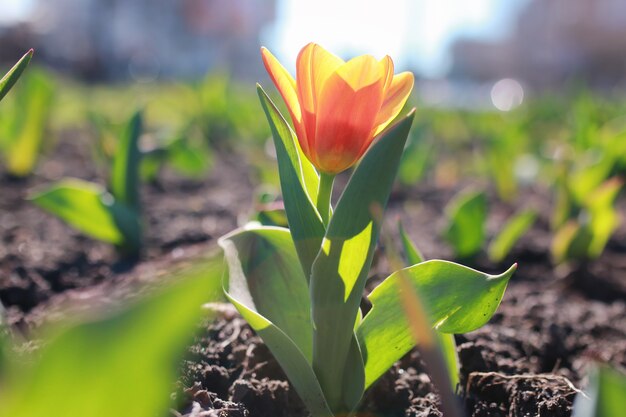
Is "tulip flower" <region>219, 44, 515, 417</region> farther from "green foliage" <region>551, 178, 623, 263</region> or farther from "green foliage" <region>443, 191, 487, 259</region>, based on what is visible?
"green foliage" <region>551, 178, 623, 263</region>

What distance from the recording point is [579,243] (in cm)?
222

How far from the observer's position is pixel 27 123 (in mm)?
2775

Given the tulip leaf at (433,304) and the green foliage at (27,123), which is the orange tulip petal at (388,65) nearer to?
the tulip leaf at (433,304)

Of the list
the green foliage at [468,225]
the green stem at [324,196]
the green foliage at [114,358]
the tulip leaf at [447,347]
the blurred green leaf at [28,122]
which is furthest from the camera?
the blurred green leaf at [28,122]

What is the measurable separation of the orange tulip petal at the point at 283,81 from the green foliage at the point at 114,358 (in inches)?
16.6

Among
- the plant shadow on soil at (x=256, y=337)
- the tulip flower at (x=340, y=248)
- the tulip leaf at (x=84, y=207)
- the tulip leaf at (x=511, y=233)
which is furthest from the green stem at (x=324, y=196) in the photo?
the tulip leaf at (x=511, y=233)

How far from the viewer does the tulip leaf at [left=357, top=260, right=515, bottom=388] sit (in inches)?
33.0

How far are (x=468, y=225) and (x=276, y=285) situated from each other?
1201mm

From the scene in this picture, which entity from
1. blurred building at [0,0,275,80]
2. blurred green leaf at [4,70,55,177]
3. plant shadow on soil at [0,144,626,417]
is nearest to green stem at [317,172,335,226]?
plant shadow on soil at [0,144,626,417]

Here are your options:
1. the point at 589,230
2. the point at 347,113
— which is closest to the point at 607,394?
the point at 347,113

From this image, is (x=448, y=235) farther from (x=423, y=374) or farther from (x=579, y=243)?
(x=423, y=374)

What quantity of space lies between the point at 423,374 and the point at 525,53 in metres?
43.7

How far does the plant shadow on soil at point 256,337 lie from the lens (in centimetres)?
108

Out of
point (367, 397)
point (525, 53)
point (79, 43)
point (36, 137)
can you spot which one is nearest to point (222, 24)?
point (79, 43)
